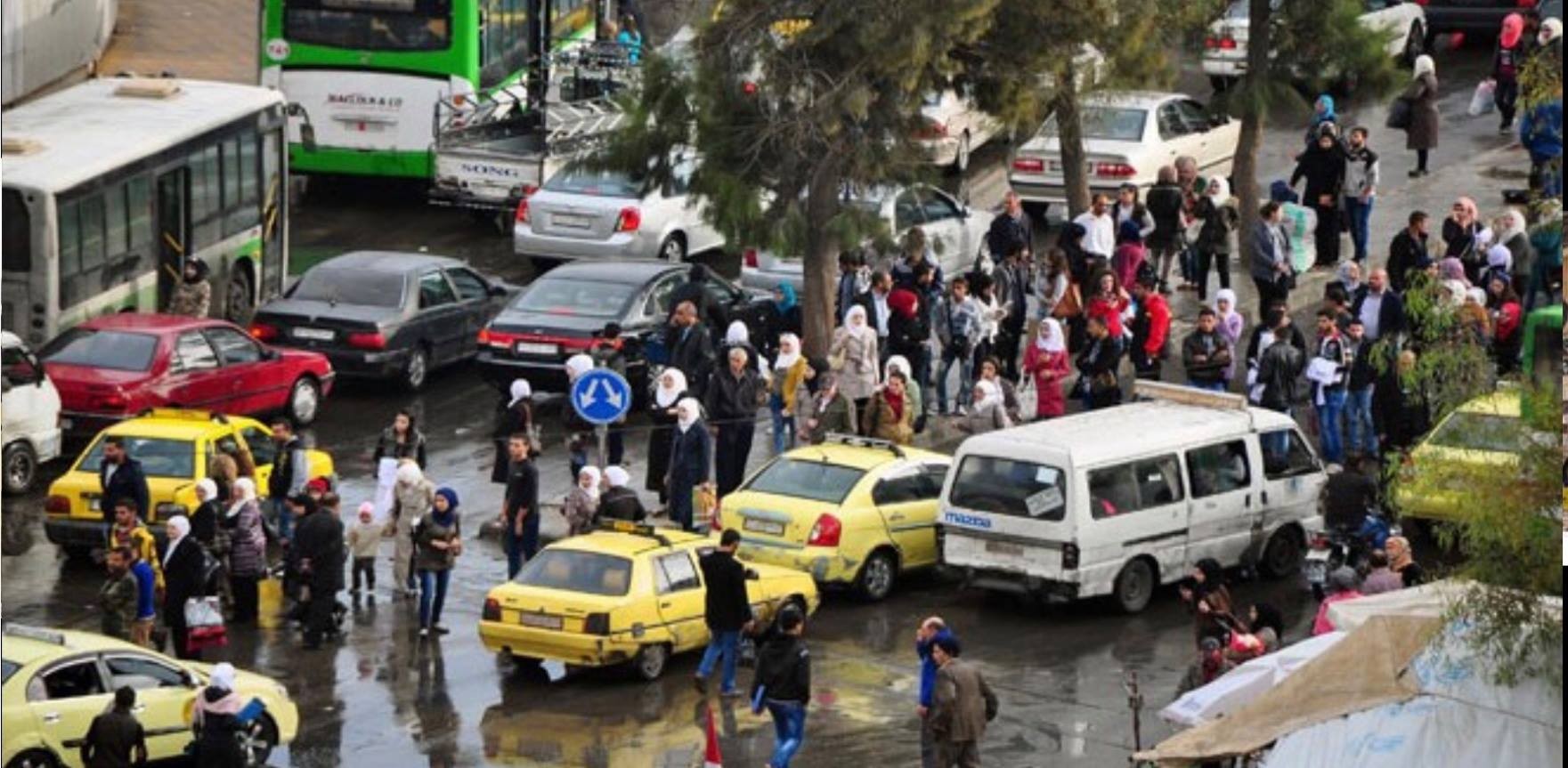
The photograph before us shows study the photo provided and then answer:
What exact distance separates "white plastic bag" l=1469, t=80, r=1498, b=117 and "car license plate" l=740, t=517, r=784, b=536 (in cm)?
2071

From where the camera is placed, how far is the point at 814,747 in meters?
27.1

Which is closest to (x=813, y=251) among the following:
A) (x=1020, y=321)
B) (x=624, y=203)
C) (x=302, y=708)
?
(x=1020, y=321)

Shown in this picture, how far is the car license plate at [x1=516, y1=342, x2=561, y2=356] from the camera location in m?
36.7

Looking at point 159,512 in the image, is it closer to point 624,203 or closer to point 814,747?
point 814,747

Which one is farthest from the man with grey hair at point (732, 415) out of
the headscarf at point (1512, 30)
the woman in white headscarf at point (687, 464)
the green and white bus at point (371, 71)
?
the headscarf at point (1512, 30)

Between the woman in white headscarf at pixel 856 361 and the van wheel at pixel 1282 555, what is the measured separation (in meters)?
4.45

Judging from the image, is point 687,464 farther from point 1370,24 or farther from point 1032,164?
point 1370,24

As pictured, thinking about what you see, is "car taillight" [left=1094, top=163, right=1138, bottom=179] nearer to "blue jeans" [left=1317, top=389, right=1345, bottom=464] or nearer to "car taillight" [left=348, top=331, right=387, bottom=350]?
"blue jeans" [left=1317, top=389, right=1345, bottom=464]

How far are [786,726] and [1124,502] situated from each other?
5023 mm

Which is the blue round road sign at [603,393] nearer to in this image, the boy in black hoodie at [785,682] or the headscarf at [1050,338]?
the headscarf at [1050,338]

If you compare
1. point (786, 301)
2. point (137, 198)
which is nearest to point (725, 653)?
point (786, 301)

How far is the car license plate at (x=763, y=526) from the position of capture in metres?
30.6

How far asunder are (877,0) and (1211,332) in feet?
14.6

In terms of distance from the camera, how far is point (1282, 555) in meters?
31.5
